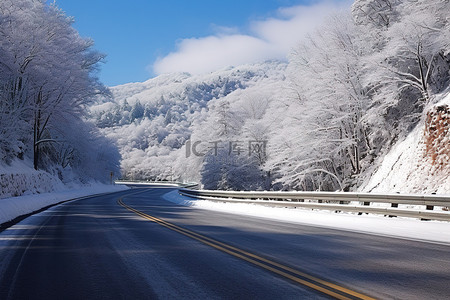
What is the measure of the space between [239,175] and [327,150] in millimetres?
19741

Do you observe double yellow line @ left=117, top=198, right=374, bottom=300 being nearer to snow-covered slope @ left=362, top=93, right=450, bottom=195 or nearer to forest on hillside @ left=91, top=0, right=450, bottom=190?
snow-covered slope @ left=362, top=93, right=450, bottom=195

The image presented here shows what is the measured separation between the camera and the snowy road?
4719mm

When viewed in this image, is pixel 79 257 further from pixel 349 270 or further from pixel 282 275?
pixel 349 270

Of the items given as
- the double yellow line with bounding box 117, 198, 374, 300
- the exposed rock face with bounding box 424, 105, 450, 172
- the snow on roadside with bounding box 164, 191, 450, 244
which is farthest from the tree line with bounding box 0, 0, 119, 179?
the exposed rock face with bounding box 424, 105, 450, 172

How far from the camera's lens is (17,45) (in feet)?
92.4

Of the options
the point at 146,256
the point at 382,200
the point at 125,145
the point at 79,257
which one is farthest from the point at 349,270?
the point at 125,145

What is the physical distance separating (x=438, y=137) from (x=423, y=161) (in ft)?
4.75

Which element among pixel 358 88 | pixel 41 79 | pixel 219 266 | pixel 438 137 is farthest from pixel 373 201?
pixel 41 79

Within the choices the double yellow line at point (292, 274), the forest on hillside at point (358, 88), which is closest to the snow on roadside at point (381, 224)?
the double yellow line at point (292, 274)

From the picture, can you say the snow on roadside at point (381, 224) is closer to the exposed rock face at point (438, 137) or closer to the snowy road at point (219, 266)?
the snowy road at point (219, 266)

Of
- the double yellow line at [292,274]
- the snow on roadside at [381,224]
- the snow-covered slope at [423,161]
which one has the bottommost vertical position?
the snow on roadside at [381,224]

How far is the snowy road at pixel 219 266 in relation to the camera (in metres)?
4.72

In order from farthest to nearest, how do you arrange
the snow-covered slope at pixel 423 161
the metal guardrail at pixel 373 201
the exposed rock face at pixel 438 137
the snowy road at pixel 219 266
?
the exposed rock face at pixel 438 137 < the snow-covered slope at pixel 423 161 < the metal guardrail at pixel 373 201 < the snowy road at pixel 219 266

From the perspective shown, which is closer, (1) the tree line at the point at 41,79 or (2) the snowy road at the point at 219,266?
(2) the snowy road at the point at 219,266
